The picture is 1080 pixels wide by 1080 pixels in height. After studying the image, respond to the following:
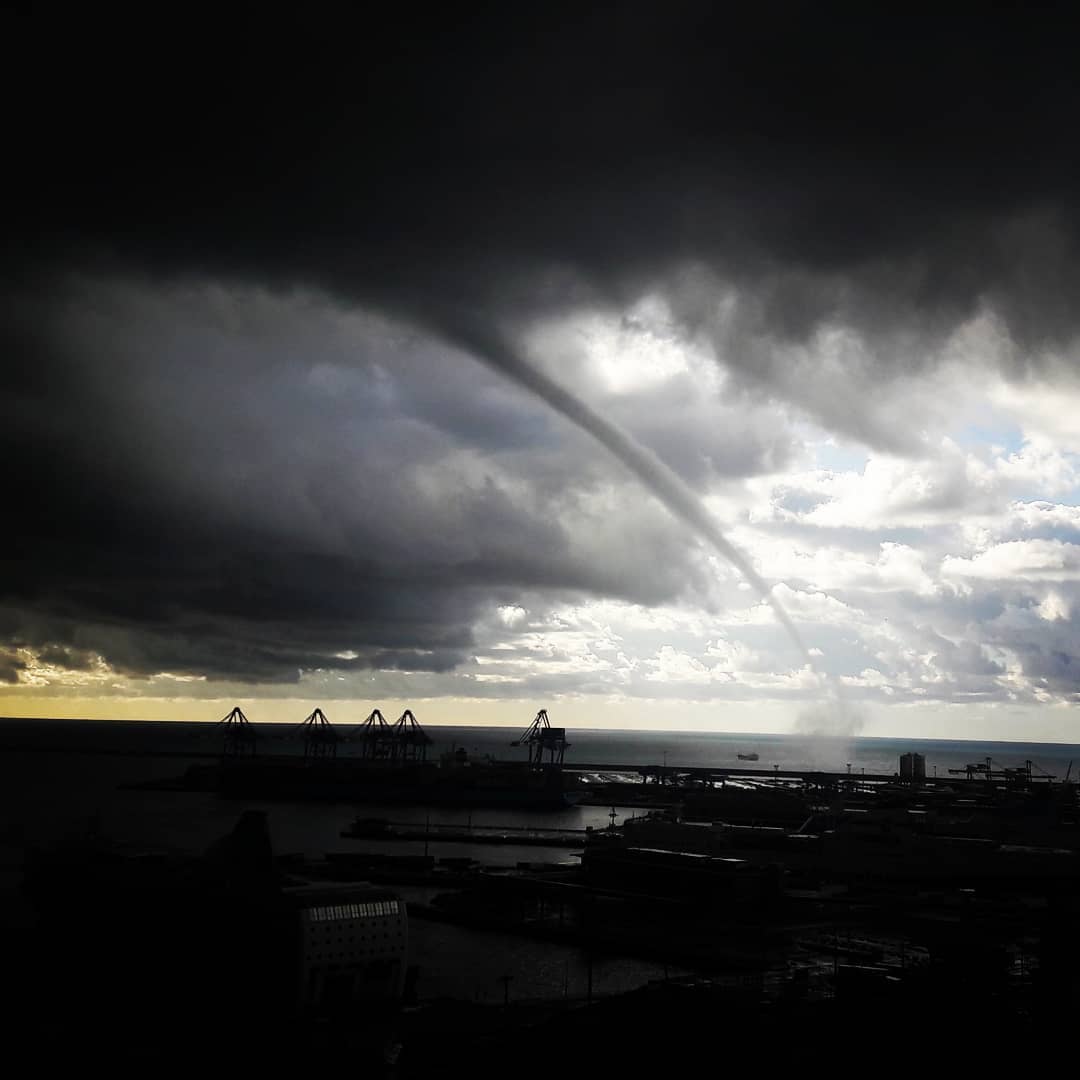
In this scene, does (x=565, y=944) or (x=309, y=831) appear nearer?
(x=565, y=944)

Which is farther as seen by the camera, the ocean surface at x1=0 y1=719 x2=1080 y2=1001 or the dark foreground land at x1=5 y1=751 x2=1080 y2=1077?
the ocean surface at x1=0 y1=719 x2=1080 y2=1001

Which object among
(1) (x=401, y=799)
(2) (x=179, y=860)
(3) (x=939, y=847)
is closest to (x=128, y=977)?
(2) (x=179, y=860)

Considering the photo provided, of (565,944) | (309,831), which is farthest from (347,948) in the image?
(309,831)

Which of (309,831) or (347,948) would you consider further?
(309,831)

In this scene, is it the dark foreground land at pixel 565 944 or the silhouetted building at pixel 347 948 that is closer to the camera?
the dark foreground land at pixel 565 944

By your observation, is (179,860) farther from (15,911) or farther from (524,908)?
(524,908)

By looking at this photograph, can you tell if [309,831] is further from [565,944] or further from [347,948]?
[347,948]

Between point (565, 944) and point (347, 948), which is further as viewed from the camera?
point (565, 944)

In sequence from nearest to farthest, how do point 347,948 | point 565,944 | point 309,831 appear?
point 347,948 → point 565,944 → point 309,831

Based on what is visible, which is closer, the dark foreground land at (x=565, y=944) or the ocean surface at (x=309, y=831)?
the dark foreground land at (x=565, y=944)

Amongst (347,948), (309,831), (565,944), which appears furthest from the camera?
(309,831)

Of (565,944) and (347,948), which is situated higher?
(347,948)
